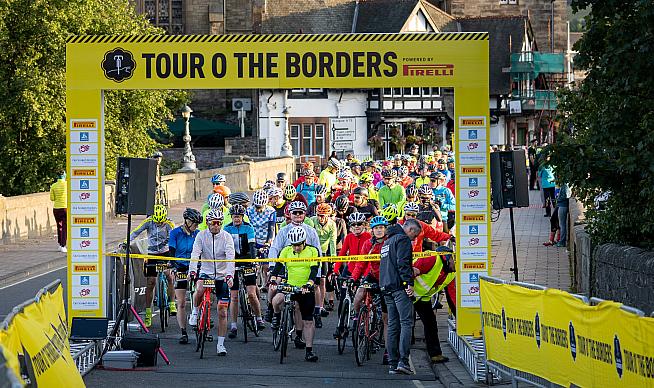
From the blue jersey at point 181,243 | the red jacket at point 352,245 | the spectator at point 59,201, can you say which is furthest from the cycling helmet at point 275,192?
the spectator at point 59,201

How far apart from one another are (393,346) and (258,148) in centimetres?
6190

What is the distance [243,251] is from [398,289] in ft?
12.8

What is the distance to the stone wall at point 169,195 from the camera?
31828 millimetres

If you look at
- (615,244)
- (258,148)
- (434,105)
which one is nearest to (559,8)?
(434,105)

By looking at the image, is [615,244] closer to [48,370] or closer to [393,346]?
[393,346]

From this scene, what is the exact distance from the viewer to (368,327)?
16234 millimetres

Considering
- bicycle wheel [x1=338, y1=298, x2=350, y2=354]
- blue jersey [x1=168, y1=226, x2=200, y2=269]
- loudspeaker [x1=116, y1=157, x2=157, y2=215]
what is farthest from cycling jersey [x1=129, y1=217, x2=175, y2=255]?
bicycle wheel [x1=338, y1=298, x2=350, y2=354]

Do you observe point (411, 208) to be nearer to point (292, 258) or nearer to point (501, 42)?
point (292, 258)

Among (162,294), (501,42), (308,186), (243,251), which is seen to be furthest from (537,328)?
(501,42)

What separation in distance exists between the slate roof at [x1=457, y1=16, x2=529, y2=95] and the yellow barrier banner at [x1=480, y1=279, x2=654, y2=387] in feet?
222

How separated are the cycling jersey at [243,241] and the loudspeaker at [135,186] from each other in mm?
1636

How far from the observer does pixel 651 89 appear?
14.5 metres

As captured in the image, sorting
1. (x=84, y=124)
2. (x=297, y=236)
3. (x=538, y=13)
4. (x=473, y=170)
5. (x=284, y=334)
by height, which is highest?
(x=538, y=13)

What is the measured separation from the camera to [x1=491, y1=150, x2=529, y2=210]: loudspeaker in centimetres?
1673
